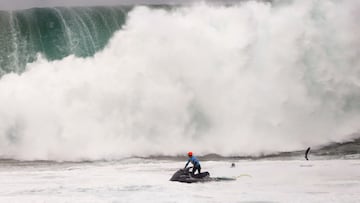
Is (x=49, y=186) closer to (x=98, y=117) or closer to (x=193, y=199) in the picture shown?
(x=193, y=199)

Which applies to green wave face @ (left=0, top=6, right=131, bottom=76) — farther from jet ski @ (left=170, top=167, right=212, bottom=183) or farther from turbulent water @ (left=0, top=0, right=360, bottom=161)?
jet ski @ (left=170, top=167, right=212, bottom=183)

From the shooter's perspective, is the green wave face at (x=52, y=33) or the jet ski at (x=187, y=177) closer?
the jet ski at (x=187, y=177)

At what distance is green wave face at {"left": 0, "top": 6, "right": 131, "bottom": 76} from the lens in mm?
37562

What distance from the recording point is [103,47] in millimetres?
38312

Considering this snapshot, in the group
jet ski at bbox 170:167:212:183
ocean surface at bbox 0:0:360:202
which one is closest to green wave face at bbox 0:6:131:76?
ocean surface at bbox 0:0:360:202

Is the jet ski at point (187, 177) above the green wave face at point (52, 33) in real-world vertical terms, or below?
below

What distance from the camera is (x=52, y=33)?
39094mm

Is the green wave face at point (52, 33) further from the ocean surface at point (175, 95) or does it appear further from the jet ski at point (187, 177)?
the jet ski at point (187, 177)

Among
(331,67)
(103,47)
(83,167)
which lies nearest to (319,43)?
(331,67)

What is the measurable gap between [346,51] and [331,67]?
153 cm

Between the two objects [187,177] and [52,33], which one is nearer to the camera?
[187,177]

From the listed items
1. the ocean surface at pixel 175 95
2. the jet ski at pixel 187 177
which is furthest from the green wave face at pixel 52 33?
the jet ski at pixel 187 177

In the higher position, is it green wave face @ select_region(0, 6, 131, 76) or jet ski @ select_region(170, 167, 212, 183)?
green wave face @ select_region(0, 6, 131, 76)

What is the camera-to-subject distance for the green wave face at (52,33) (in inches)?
1479
